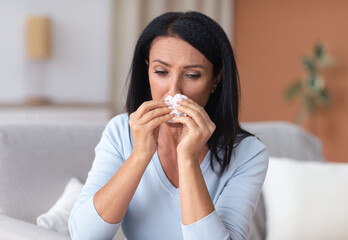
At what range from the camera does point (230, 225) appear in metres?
1.53

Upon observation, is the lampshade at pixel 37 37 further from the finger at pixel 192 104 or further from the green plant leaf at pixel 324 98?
the finger at pixel 192 104

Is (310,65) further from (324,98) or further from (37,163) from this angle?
(37,163)

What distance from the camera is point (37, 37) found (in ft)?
16.4

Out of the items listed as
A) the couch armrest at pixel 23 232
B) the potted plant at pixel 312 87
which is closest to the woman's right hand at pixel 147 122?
the couch armrest at pixel 23 232

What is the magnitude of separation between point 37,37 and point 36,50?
0.11 m

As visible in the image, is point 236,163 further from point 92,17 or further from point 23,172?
point 92,17

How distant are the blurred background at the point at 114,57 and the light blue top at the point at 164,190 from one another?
3165mm

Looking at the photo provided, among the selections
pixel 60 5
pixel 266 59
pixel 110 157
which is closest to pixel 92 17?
pixel 60 5

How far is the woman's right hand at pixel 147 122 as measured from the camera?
4.88 ft

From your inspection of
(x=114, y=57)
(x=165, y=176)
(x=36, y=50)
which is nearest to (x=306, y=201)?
(x=165, y=176)

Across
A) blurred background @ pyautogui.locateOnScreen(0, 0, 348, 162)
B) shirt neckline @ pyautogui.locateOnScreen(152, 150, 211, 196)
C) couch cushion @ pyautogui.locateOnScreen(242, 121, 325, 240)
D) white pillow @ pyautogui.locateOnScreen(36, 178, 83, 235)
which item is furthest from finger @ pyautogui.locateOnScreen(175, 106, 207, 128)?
blurred background @ pyautogui.locateOnScreen(0, 0, 348, 162)

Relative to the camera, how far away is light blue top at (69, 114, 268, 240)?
1565mm

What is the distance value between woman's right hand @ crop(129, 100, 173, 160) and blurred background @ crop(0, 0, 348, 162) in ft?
11.0

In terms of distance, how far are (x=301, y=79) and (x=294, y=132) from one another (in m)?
2.69
